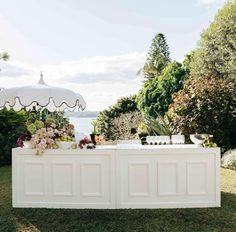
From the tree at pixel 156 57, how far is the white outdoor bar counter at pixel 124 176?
27.4 meters

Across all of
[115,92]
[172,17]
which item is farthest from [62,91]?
[115,92]

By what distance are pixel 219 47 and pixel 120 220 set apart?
12872 millimetres

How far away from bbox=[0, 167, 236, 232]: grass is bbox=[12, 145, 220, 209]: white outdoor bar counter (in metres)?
0.17

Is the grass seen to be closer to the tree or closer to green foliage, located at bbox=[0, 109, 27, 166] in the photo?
green foliage, located at bbox=[0, 109, 27, 166]

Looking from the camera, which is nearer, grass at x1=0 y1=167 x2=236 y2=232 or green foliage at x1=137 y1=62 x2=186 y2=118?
grass at x1=0 y1=167 x2=236 y2=232

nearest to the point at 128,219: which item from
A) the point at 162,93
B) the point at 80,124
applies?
the point at 80,124

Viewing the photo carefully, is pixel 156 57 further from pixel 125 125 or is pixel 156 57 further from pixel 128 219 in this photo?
pixel 128 219

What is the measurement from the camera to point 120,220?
5.58 meters

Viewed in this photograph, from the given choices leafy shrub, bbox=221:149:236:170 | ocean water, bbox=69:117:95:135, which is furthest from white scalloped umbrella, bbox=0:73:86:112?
leafy shrub, bbox=221:149:236:170

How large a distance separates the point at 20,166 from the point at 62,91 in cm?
233

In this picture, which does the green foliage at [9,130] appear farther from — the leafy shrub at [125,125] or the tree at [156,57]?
the tree at [156,57]

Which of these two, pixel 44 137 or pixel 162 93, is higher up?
pixel 162 93

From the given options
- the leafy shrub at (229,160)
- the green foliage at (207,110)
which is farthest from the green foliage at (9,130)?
the leafy shrub at (229,160)

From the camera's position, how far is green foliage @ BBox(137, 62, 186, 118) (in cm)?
2295
